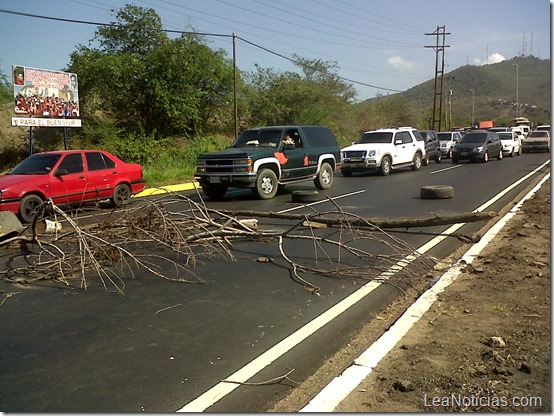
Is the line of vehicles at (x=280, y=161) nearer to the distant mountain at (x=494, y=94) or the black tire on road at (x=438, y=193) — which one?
the black tire on road at (x=438, y=193)

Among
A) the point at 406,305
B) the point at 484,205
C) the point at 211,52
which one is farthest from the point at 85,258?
the point at 211,52

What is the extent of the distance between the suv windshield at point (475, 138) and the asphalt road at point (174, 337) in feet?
82.6

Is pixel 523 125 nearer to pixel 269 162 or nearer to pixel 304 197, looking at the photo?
pixel 269 162

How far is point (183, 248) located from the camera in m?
8.42

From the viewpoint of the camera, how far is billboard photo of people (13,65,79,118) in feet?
65.9

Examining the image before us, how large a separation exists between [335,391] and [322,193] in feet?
43.8

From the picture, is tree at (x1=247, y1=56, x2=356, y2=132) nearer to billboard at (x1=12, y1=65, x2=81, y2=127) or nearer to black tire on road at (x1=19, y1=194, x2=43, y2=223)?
billboard at (x1=12, y1=65, x2=81, y2=127)

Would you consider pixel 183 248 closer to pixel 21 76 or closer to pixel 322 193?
pixel 322 193

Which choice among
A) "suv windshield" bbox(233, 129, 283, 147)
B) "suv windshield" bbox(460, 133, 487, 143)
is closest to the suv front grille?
"suv windshield" bbox(233, 129, 283, 147)

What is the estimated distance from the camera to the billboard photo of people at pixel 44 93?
2009cm

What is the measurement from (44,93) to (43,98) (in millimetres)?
207

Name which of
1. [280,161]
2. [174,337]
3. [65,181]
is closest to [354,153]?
[280,161]

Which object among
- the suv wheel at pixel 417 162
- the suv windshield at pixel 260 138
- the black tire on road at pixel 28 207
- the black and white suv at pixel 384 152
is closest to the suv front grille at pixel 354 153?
the black and white suv at pixel 384 152

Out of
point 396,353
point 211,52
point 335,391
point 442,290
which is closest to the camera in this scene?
point 335,391
